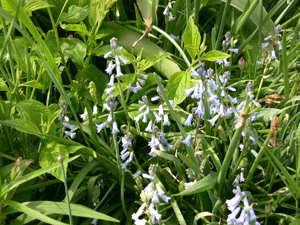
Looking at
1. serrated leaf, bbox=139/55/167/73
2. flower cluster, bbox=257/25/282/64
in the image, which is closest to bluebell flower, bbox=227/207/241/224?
serrated leaf, bbox=139/55/167/73

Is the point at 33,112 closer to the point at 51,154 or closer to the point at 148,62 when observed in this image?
the point at 51,154

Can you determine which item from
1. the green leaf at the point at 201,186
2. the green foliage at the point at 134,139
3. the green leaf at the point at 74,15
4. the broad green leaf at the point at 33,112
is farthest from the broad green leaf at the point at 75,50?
the green leaf at the point at 201,186

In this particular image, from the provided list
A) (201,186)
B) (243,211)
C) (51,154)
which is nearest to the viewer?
(243,211)

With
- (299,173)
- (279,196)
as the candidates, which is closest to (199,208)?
(279,196)

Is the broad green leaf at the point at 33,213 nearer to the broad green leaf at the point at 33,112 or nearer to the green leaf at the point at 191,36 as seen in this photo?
the broad green leaf at the point at 33,112

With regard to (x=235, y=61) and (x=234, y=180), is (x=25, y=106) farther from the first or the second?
(x=235, y=61)

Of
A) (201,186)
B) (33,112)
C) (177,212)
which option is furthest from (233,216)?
(33,112)

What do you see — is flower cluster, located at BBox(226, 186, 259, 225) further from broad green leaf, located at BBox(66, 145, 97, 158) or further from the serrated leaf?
the serrated leaf
